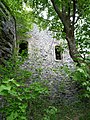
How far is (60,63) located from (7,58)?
220 inches

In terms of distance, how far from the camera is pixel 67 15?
19.7ft

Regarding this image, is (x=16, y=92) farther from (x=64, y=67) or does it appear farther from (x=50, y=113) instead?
(x=64, y=67)

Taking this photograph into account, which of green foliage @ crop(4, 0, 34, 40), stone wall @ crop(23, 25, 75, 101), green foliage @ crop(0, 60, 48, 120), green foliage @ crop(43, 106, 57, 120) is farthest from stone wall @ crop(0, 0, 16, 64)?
green foliage @ crop(4, 0, 34, 40)

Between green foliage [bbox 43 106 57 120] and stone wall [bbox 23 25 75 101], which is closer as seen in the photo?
green foliage [bbox 43 106 57 120]

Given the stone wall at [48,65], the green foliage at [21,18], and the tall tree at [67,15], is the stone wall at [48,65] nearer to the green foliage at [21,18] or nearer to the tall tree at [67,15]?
the green foliage at [21,18]

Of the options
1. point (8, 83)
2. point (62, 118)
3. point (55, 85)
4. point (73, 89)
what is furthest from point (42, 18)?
point (8, 83)

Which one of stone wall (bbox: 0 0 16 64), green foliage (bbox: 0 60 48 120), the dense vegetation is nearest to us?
green foliage (bbox: 0 60 48 120)

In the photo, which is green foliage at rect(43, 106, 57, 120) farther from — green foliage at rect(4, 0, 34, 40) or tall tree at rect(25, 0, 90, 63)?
green foliage at rect(4, 0, 34, 40)

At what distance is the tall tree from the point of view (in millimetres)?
5547

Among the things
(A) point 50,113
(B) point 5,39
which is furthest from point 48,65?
(A) point 50,113

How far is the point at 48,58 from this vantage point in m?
9.89

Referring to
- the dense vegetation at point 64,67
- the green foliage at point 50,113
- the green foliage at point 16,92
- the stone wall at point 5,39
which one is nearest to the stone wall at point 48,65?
the dense vegetation at point 64,67

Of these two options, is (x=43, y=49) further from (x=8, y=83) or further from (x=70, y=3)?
(x=8, y=83)

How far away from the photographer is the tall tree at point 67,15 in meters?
5.55
